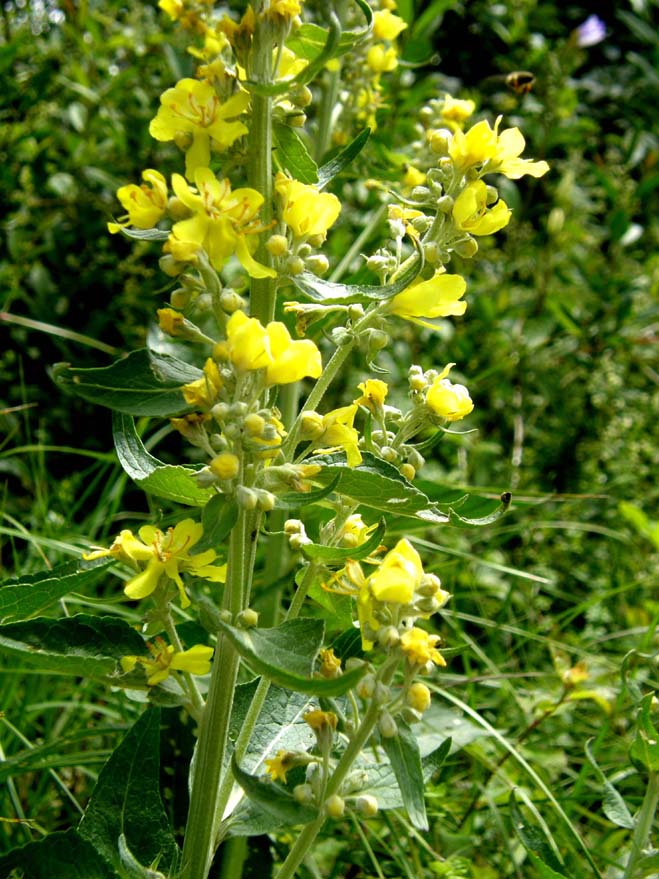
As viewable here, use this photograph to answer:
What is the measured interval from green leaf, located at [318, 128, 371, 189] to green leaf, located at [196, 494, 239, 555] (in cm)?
39

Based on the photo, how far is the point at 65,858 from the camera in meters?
1.09

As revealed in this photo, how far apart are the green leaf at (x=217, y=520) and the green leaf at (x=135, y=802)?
290 mm

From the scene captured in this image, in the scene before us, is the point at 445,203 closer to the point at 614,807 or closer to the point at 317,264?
the point at 317,264

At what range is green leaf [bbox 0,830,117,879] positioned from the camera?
108 cm

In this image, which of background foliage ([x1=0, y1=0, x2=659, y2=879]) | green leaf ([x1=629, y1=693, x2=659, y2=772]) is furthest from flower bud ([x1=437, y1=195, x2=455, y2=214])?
background foliage ([x1=0, y1=0, x2=659, y2=879])

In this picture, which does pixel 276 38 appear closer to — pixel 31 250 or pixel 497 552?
pixel 497 552

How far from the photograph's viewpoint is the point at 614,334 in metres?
3.09

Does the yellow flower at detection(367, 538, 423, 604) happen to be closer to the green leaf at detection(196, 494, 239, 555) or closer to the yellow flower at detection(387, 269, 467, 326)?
the green leaf at detection(196, 494, 239, 555)

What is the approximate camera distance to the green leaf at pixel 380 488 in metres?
1.00

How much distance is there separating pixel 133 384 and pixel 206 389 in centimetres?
8

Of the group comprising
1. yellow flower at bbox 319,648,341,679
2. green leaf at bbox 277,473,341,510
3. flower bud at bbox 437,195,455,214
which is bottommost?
yellow flower at bbox 319,648,341,679

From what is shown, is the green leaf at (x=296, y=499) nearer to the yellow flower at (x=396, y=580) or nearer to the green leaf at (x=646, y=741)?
the yellow flower at (x=396, y=580)

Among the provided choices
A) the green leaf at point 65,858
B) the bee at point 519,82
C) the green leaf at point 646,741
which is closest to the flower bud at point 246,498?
the green leaf at point 65,858

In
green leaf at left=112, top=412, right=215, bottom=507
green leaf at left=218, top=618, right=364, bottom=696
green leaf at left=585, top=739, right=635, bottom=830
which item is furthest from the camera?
green leaf at left=585, top=739, right=635, bottom=830
